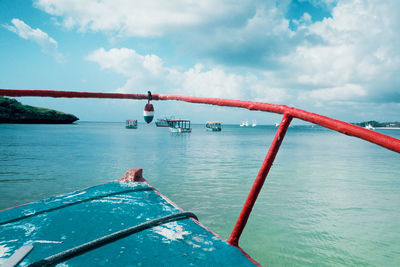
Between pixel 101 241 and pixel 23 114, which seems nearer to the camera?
pixel 101 241

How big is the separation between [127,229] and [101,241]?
0.75ft

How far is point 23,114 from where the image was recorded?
10188 cm

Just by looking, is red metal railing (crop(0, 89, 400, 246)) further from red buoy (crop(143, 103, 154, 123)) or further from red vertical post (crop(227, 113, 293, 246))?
red buoy (crop(143, 103, 154, 123))

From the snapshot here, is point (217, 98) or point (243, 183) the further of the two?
point (243, 183)

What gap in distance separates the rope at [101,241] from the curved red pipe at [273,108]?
3.90 ft

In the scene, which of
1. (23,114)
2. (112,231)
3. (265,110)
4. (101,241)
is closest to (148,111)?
(112,231)

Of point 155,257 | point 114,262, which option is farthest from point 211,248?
point 114,262

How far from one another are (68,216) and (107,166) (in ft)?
54.5

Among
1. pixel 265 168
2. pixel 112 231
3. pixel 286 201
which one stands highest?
pixel 265 168

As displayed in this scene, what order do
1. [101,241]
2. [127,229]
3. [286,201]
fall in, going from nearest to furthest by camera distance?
1. [101,241]
2. [127,229]
3. [286,201]

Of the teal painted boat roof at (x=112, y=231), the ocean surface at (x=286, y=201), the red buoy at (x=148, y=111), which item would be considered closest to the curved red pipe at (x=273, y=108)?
the red buoy at (x=148, y=111)

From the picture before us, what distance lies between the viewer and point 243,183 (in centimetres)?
1295

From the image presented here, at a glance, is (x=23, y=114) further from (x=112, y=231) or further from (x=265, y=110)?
(x=265, y=110)

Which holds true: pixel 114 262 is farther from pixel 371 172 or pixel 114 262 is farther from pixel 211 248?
pixel 371 172
